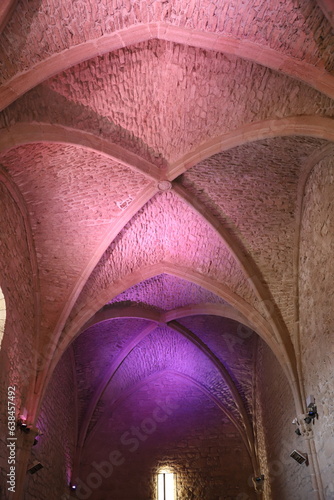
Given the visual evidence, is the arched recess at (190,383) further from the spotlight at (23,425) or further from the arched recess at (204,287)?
the spotlight at (23,425)

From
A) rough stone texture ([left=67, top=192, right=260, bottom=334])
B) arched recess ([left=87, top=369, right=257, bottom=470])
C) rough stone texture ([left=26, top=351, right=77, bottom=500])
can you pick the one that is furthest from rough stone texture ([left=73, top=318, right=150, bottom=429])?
rough stone texture ([left=67, top=192, right=260, bottom=334])

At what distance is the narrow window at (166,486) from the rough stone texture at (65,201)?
542 centimetres

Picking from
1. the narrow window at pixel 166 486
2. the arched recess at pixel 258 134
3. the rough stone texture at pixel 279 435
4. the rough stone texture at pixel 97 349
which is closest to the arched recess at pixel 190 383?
the rough stone texture at pixel 97 349

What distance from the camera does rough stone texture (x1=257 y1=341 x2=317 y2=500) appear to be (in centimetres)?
884

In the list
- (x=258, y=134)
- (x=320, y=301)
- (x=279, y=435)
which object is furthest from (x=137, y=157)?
(x=279, y=435)

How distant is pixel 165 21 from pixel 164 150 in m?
2.24

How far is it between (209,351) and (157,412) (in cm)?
210

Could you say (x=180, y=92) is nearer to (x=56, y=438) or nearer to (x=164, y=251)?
(x=164, y=251)

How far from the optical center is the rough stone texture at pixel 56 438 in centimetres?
919

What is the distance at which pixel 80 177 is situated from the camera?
8.04m

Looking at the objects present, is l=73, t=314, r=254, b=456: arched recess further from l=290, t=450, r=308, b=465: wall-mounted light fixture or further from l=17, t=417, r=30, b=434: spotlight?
l=17, t=417, r=30, b=434: spotlight

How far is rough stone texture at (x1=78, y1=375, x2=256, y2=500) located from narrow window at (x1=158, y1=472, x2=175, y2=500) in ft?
0.45

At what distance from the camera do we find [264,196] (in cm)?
848

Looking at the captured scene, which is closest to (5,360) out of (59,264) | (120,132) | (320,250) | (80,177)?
(59,264)
